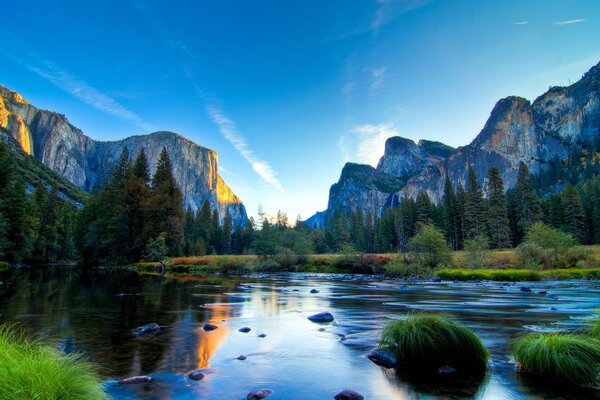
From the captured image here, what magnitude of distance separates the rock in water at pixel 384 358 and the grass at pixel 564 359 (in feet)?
10.4

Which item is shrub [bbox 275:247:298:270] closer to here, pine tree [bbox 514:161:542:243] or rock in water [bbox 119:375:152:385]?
pine tree [bbox 514:161:542:243]

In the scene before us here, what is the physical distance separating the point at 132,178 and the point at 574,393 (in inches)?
2952

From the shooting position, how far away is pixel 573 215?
84438mm

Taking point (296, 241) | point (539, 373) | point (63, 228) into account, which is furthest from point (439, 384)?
point (63, 228)

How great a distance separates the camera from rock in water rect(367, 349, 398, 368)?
33.0ft

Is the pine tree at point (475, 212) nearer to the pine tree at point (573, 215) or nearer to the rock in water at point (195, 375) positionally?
the pine tree at point (573, 215)

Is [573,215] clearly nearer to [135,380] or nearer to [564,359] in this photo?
[564,359]

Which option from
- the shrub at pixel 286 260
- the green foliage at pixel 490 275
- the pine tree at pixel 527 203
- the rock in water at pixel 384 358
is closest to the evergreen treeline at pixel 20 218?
the shrub at pixel 286 260

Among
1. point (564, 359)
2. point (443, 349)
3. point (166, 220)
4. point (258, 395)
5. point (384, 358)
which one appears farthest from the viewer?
point (166, 220)

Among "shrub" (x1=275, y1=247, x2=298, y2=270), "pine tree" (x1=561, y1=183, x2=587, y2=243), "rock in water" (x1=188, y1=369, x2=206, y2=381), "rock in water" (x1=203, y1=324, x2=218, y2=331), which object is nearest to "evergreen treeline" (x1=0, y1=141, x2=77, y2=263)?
"shrub" (x1=275, y1=247, x2=298, y2=270)

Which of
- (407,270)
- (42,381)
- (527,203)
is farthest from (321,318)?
(527,203)

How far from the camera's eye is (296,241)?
9544cm

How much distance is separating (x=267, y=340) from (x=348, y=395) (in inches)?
256

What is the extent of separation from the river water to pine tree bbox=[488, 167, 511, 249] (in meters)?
65.1
